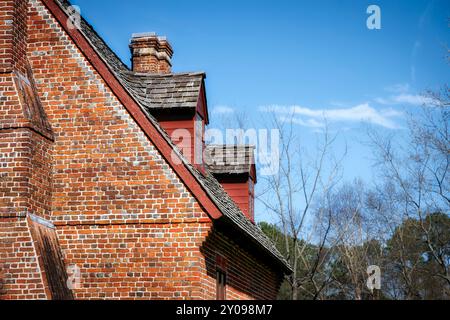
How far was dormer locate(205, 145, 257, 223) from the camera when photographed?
57.8 ft

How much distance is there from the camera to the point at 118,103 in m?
11.7

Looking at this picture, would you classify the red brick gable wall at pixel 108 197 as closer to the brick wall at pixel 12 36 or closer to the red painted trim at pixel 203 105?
the brick wall at pixel 12 36

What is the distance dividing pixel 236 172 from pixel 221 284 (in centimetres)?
541

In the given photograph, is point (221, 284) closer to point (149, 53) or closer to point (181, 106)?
point (181, 106)

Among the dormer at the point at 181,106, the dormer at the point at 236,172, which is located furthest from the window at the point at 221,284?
the dormer at the point at 236,172

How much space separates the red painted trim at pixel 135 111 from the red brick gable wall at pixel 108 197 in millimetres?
139

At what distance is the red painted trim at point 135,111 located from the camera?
11.0 metres

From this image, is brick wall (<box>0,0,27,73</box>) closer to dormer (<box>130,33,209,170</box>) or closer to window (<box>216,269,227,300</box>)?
dormer (<box>130,33,209,170</box>)

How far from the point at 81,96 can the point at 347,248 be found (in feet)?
118

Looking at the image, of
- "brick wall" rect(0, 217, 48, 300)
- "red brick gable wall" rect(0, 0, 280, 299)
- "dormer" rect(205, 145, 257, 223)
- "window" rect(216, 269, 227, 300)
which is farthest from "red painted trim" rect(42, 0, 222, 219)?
"dormer" rect(205, 145, 257, 223)

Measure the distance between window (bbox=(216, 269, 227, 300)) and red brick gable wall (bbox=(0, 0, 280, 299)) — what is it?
1.56ft

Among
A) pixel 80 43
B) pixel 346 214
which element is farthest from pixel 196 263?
pixel 346 214

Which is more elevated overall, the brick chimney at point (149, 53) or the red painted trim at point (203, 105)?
the brick chimney at point (149, 53)

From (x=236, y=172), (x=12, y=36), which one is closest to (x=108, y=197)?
(x=12, y=36)
